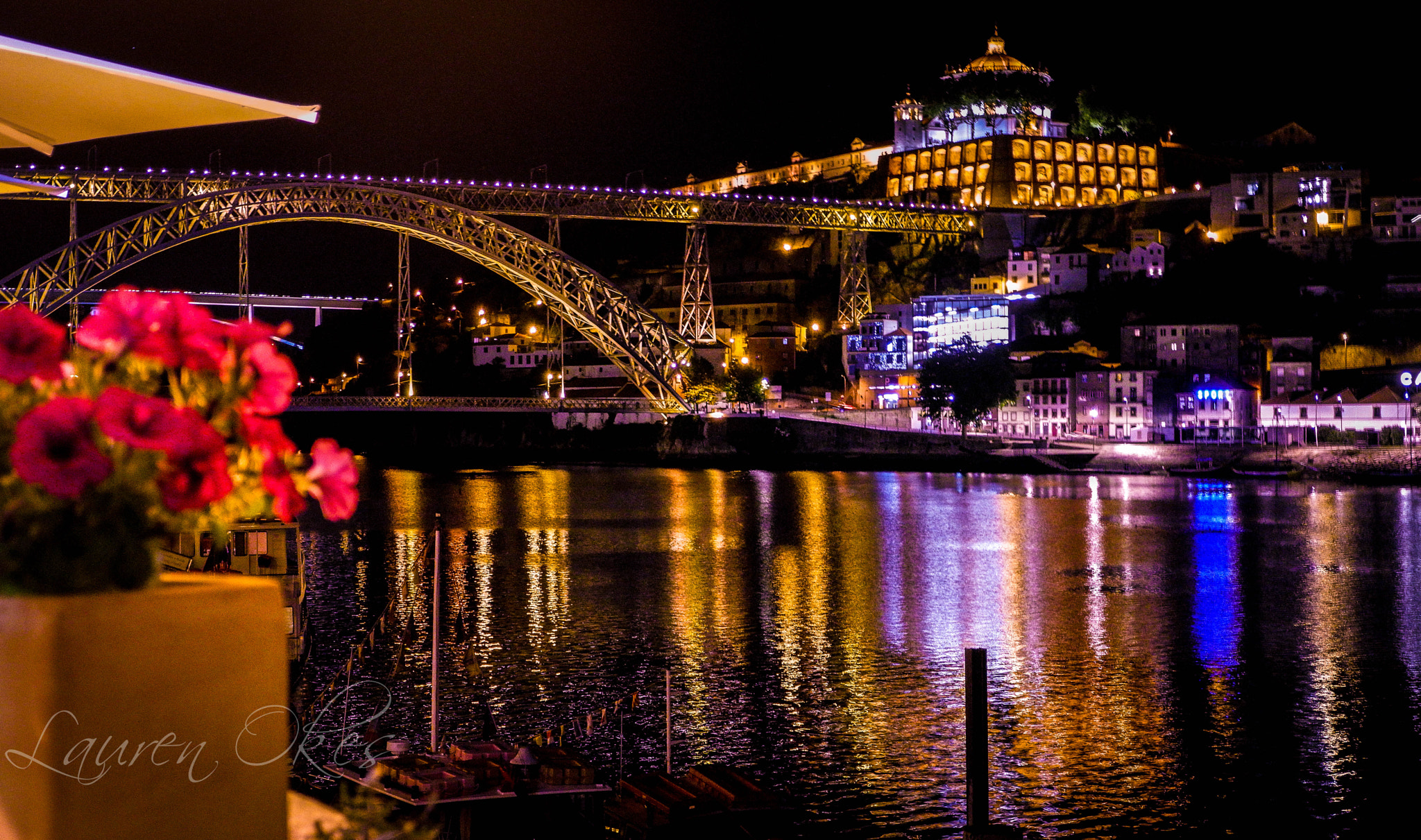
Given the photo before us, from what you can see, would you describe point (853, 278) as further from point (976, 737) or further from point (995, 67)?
point (976, 737)

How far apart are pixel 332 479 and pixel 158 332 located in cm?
24

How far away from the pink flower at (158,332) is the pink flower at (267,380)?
0.12ft

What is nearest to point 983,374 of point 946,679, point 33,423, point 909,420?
point 909,420

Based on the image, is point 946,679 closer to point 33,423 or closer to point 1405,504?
point 33,423

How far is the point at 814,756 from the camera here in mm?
10672

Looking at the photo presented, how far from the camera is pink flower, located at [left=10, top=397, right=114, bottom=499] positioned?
1.27m

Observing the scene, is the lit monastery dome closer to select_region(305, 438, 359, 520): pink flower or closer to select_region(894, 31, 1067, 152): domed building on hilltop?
select_region(894, 31, 1067, 152): domed building on hilltop

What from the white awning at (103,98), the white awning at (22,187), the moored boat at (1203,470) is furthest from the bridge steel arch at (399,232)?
the white awning at (103,98)

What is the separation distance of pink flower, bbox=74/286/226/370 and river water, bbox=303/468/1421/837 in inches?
316

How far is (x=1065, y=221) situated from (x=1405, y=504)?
26.3 m

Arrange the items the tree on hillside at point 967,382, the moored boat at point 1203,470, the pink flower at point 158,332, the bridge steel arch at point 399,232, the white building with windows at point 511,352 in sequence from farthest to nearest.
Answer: the white building with windows at point 511,352
the tree on hillside at point 967,382
the moored boat at point 1203,470
the bridge steel arch at point 399,232
the pink flower at point 158,332

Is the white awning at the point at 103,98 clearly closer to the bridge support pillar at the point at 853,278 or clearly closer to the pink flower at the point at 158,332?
the pink flower at the point at 158,332

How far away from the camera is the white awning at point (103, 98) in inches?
86.4

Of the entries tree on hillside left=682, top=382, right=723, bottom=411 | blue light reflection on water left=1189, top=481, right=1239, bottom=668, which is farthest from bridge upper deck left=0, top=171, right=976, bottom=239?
blue light reflection on water left=1189, top=481, right=1239, bottom=668
